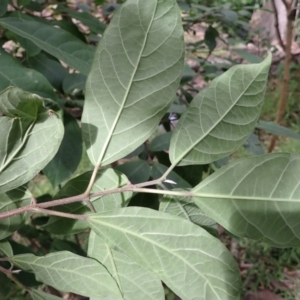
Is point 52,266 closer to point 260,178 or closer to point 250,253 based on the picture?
point 260,178

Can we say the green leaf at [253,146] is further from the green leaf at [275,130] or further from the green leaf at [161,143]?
the green leaf at [161,143]

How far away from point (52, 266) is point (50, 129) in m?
0.17

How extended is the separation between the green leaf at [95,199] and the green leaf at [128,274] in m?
0.04

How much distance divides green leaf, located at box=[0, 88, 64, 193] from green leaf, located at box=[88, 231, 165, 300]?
12 cm

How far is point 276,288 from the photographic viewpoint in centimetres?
183

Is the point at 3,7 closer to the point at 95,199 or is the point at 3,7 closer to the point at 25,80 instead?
the point at 25,80

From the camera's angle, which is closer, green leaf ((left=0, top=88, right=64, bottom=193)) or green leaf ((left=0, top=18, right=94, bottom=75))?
green leaf ((left=0, top=88, right=64, bottom=193))

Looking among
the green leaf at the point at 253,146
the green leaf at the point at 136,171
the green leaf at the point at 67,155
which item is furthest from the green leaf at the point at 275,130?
the green leaf at the point at 67,155

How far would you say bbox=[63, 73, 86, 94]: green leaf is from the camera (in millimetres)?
762

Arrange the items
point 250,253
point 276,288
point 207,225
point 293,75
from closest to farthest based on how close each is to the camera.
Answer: point 207,225 → point 276,288 → point 250,253 → point 293,75

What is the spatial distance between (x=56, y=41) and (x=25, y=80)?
0.43 feet

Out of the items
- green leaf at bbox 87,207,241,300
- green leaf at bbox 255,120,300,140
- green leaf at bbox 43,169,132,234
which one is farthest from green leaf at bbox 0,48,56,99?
green leaf at bbox 255,120,300,140

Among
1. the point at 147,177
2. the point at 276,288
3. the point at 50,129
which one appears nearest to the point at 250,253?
the point at 276,288

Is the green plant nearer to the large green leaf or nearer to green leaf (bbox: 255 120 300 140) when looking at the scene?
the large green leaf
